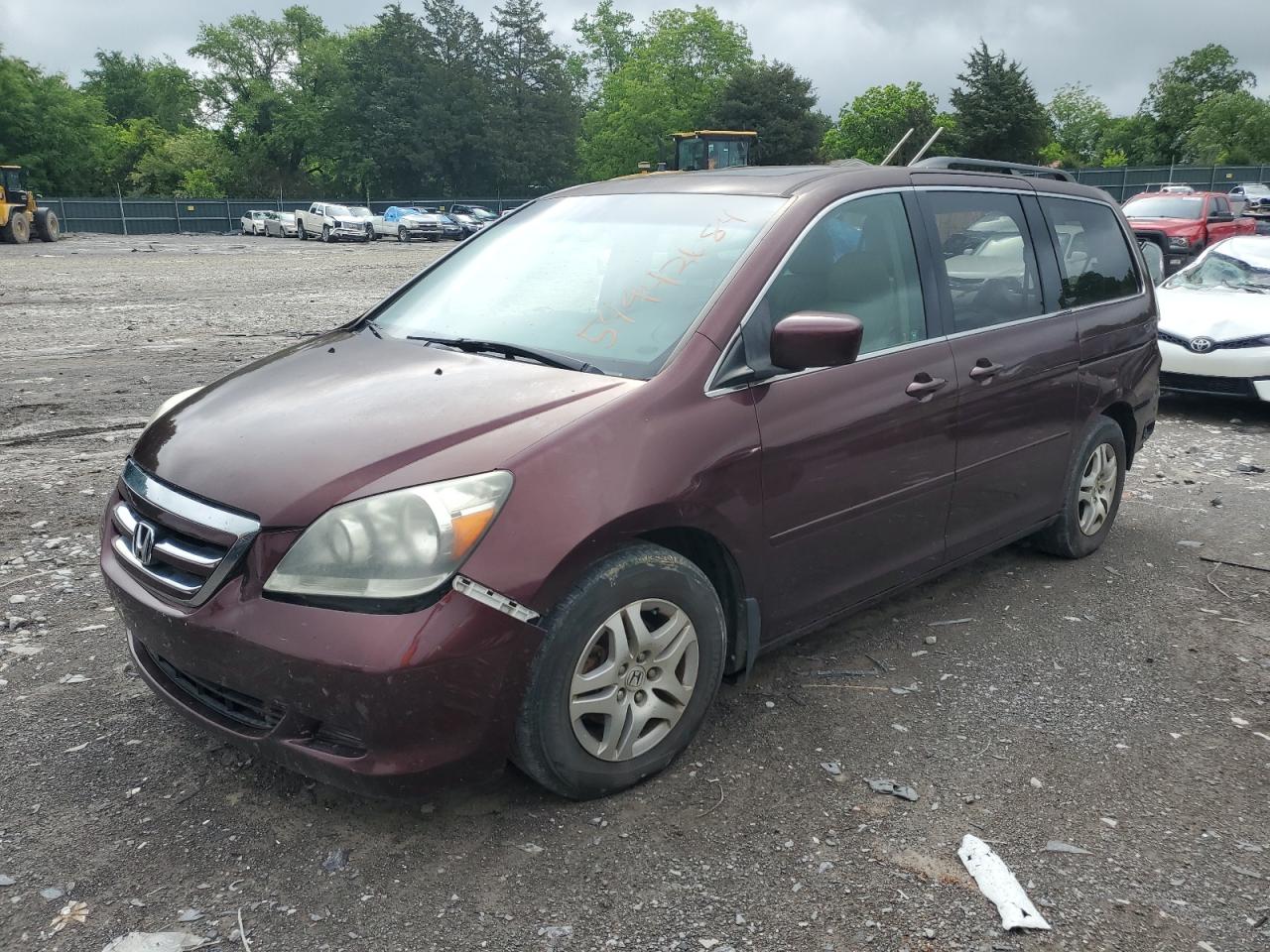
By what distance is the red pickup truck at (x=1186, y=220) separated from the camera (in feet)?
68.1

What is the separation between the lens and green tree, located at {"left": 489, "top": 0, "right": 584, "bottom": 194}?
75812mm

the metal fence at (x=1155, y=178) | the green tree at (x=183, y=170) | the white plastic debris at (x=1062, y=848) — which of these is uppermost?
the green tree at (x=183, y=170)

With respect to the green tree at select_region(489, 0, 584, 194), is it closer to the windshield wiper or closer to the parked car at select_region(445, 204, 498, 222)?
the parked car at select_region(445, 204, 498, 222)

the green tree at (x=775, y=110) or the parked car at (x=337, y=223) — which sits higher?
the green tree at (x=775, y=110)

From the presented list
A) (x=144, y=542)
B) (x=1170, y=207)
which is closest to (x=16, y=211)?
(x=1170, y=207)

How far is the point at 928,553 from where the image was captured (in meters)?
4.21

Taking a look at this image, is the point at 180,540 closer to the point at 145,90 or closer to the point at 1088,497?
the point at 1088,497

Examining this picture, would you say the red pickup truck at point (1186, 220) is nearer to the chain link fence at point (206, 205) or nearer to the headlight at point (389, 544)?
the headlight at point (389, 544)

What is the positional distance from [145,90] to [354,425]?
103m

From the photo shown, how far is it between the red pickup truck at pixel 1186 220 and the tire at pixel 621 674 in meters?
19.8

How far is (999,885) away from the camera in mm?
2826

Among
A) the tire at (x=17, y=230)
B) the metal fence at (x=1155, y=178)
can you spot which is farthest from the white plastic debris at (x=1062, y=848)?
the metal fence at (x=1155, y=178)

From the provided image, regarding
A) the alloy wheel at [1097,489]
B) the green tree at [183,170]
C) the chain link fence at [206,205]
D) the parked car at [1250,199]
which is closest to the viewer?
the alloy wheel at [1097,489]

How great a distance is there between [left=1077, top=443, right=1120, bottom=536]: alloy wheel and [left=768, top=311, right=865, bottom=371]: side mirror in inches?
89.6
